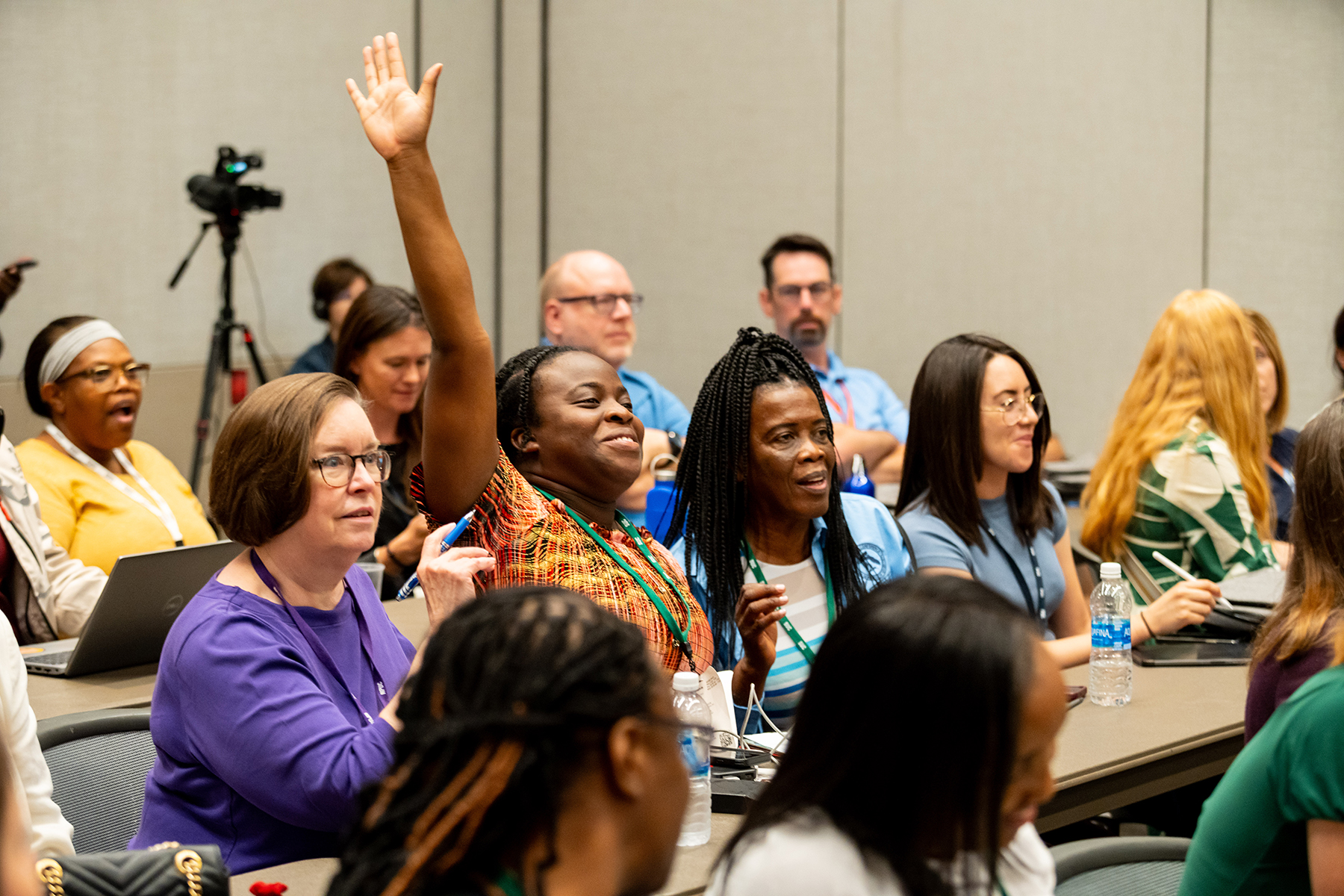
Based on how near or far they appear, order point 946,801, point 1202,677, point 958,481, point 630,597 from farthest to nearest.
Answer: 1. point 958,481
2. point 1202,677
3. point 630,597
4. point 946,801

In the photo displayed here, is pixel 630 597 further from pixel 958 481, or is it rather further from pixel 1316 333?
pixel 1316 333

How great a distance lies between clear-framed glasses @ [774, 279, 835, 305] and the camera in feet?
15.5

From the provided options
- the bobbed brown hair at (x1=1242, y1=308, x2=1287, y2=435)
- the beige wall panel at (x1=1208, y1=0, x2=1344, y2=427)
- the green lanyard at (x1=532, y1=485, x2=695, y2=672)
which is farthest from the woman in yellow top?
the beige wall panel at (x1=1208, y1=0, x2=1344, y2=427)

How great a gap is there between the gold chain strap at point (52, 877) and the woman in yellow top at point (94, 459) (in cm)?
206

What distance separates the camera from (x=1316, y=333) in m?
4.78

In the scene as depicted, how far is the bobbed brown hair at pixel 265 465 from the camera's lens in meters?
1.72

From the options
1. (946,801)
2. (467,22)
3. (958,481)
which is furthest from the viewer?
(467,22)

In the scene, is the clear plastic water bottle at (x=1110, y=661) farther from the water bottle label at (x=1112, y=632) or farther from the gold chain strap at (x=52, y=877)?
the gold chain strap at (x=52, y=877)

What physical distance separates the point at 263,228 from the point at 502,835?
5277 mm

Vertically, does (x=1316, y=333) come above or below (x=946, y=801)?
above

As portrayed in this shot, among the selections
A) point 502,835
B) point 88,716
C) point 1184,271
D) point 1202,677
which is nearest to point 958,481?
point 1202,677

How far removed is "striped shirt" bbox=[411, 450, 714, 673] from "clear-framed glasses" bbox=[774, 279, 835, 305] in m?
2.80

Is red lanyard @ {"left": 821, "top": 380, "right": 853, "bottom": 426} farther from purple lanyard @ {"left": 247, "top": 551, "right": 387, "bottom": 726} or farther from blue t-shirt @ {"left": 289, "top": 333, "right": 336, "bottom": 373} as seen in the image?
purple lanyard @ {"left": 247, "top": 551, "right": 387, "bottom": 726}

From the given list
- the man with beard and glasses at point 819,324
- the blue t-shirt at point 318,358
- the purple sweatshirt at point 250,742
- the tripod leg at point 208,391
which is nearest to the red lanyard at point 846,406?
the man with beard and glasses at point 819,324
